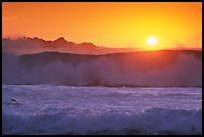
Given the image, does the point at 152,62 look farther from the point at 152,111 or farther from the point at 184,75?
the point at 152,111

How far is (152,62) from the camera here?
56.3 feet

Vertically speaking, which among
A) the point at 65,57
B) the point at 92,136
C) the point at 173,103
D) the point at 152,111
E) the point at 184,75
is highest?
the point at 65,57

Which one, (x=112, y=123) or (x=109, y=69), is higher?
(x=109, y=69)

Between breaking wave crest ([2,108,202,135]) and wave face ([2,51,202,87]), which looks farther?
wave face ([2,51,202,87])

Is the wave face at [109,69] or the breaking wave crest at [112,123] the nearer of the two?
the breaking wave crest at [112,123]

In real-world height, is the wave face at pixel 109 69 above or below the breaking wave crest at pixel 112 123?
above

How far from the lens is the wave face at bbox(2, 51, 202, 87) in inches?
647

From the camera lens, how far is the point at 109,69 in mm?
17500

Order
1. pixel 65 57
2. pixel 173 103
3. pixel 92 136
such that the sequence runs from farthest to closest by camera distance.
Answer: pixel 65 57 < pixel 173 103 < pixel 92 136

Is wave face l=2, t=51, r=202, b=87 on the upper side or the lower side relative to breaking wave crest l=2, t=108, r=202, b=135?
upper

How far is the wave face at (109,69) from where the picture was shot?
16.4 meters

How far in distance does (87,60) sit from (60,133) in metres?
11.8

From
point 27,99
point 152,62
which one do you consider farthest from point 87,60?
point 27,99

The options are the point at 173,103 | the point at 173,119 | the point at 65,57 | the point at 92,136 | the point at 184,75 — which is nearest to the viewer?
the point at 92,136
